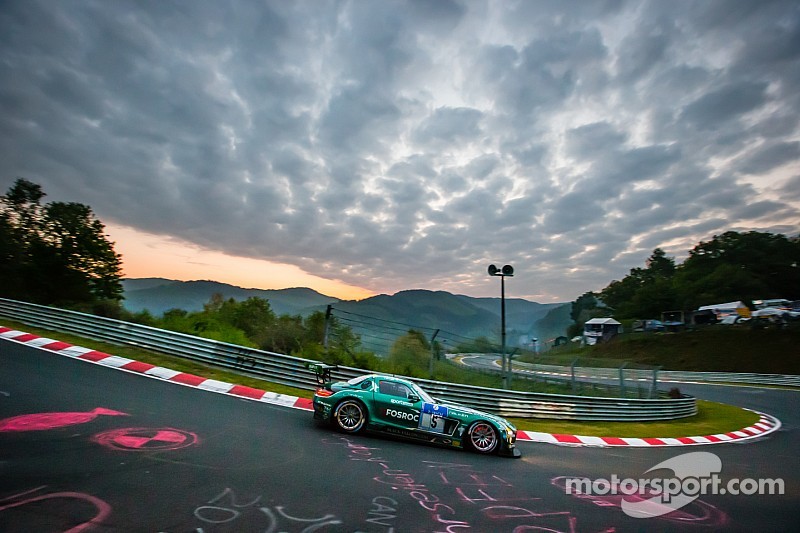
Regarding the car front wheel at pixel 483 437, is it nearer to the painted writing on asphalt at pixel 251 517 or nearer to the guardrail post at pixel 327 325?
the painted writing on asphalt at pixel 251 517

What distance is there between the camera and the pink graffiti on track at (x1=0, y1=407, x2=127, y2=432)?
5.81m

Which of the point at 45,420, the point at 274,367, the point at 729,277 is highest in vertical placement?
the point at 729,277

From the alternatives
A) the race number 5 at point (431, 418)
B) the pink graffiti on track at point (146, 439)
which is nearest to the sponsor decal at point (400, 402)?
the race number 5 at point (431, 418)

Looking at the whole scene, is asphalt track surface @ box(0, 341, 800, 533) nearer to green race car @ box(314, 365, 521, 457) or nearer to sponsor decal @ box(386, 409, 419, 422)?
green race car @ box(314, 365, 521, 457)

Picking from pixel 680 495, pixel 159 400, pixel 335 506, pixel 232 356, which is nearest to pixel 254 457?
pixel 335 506

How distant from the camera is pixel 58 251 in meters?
33.2

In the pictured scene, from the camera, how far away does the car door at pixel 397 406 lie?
8305 millimetres

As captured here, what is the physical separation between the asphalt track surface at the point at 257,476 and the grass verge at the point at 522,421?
9.07 feet

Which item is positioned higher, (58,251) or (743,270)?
(743,270)

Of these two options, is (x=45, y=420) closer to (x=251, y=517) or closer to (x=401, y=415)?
(x=251, y=517)

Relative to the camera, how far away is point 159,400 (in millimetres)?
8305

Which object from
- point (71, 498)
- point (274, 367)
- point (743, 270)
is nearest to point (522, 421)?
point (274, 367)

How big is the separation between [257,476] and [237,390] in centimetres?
583

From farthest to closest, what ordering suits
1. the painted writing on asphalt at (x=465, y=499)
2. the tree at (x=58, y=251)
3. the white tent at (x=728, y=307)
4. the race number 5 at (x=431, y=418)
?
1. the white tent at (x=728, y=307)
2. the tree at (x=58, y=251)
3. the race number 5 at (x=431, y=418)
4. the painted writing on asphalt at (x=465, y=499)
